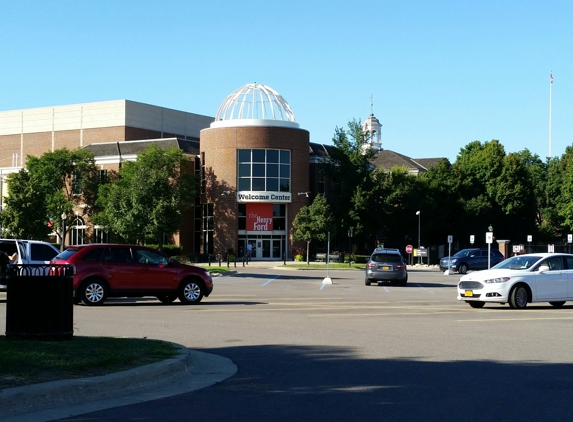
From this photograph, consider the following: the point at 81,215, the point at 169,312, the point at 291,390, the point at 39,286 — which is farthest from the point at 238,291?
the point at 81,215

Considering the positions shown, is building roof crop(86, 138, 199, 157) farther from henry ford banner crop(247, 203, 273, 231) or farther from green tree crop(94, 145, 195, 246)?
henry ford banner crop(247, 203, 273, 231)

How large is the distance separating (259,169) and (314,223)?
8.74 meters

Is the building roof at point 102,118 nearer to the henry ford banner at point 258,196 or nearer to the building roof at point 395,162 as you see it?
the building roof at point 395,162

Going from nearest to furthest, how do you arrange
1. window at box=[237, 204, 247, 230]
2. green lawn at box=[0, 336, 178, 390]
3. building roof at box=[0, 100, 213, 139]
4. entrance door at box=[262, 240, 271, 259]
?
green lawn at box=[0, 336, 178, 390]
window at box=[237, 204, 247, 230]
entrance door at box=[262, 240, 271, 259]
building roof at box=[0, 100, 213, 139]

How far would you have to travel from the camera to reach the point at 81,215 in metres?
78.2

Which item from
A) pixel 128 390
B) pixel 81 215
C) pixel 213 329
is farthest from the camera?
pixel 81 215

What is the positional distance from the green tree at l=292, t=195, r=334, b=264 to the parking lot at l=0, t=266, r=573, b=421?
45.3 meters

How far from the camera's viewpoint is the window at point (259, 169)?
72.3 metres

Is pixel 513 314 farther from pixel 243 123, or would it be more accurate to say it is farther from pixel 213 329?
pixel 243 123

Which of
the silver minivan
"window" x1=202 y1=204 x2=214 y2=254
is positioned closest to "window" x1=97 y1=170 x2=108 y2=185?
"window" x1=202 y1=204 x2=214 y2=254

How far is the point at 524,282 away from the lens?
2038 cm

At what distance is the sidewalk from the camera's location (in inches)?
289

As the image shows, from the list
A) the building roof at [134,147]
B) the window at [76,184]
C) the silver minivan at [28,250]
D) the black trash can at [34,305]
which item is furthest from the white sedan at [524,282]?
the window at [76,184]

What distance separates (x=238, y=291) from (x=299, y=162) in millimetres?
45334
